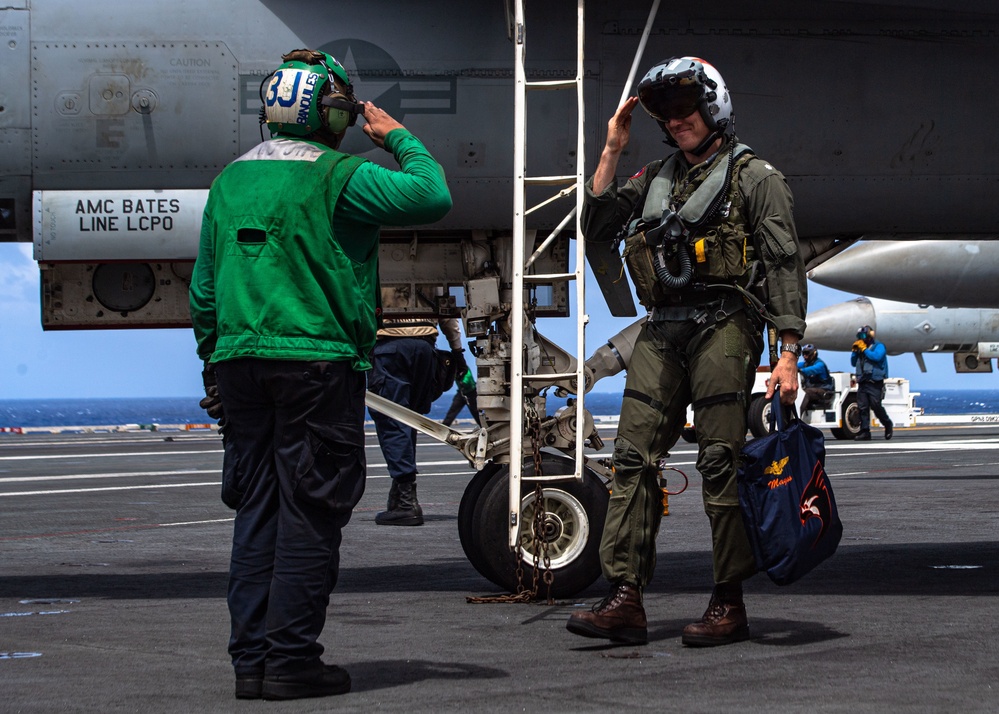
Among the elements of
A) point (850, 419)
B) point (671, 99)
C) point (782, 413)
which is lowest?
point (850, 419)

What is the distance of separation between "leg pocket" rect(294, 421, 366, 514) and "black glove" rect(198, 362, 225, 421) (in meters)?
0.93

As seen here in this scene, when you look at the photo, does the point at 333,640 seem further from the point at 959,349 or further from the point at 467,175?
the point at 959,349

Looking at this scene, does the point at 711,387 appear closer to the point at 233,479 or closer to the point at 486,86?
the point at 233,479

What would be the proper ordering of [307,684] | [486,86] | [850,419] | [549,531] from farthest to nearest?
[850,419], [486,86], [549,531], [307,684]

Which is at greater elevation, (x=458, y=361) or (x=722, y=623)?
(x=458, y=361)

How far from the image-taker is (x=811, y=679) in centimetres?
418

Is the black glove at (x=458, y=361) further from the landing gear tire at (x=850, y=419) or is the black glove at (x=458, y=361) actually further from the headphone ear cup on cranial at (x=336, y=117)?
the landing gear tire at (x=850, y=419)

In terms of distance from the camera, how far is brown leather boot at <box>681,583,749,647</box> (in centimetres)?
479

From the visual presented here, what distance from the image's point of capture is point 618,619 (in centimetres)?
478

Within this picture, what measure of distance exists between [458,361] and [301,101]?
615 cm

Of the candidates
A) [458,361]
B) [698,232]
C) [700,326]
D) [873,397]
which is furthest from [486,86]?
[873,397]

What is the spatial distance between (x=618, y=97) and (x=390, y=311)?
5.42 feet

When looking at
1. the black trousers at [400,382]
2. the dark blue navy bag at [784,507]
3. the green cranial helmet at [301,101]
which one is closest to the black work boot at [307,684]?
the dark blue navy bag at [784,507]

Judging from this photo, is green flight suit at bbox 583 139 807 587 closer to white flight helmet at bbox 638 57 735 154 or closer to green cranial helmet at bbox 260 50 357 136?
white flight helmet at bbox 638 57 735 154
